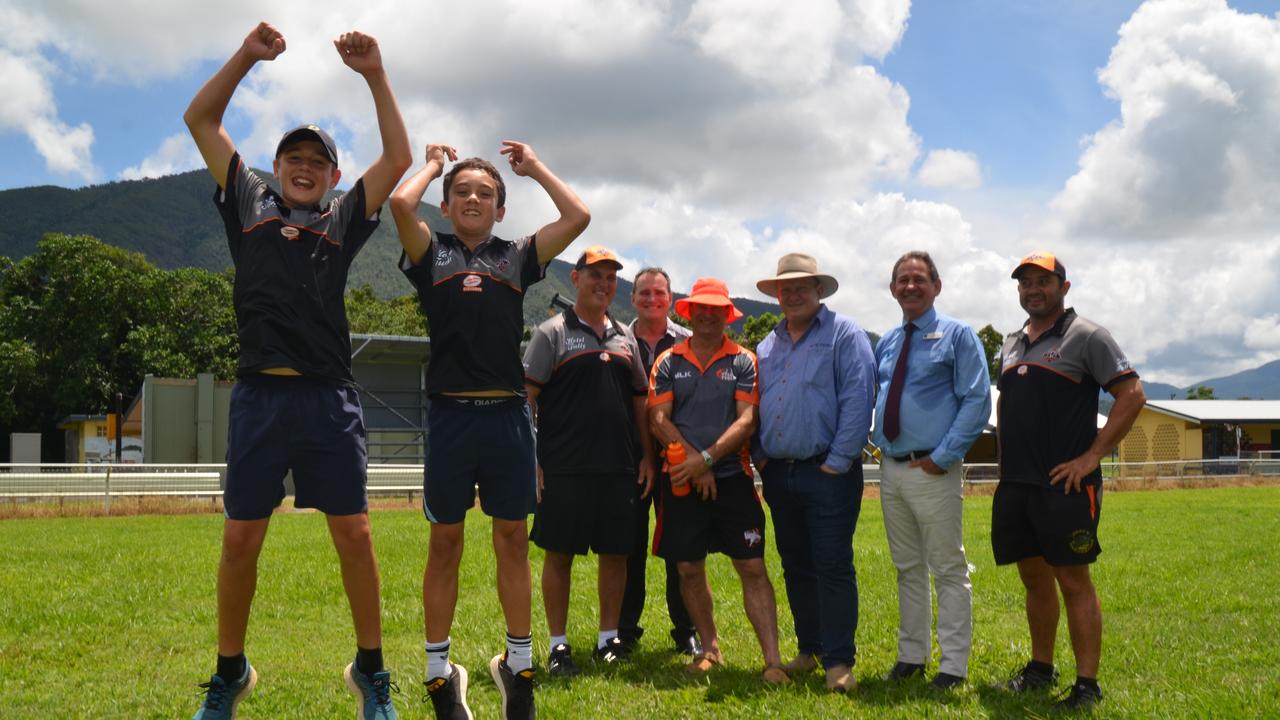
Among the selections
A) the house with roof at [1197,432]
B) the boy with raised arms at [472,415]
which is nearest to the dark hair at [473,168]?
the boy with raised arms at [472,415]

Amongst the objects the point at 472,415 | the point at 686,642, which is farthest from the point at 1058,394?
the point at 472,415

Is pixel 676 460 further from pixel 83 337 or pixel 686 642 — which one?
pixel 83 337

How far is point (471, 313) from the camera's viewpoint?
4367mm

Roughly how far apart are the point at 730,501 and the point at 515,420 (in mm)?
1817

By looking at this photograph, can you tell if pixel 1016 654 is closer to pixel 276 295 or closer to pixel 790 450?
pixel 790 450

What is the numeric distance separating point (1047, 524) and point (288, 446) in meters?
3.86

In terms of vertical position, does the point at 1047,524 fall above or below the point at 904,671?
above

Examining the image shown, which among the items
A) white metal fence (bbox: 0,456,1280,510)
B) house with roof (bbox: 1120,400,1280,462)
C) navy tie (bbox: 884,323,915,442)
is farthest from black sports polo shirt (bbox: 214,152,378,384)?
house with roof (bbox: 1120,400,1280,462)

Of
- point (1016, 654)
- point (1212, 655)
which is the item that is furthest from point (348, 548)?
point (1212, 655)

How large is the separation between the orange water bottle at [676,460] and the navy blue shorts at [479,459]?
133 centimetres

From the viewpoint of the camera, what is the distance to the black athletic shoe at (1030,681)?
5145 mm

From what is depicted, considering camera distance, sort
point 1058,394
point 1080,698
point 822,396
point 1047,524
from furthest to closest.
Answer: point 822,396, point 1058,394, point 1047,524, point 1080,698

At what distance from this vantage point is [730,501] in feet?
18.6

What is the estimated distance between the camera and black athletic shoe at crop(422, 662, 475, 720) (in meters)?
4.27
